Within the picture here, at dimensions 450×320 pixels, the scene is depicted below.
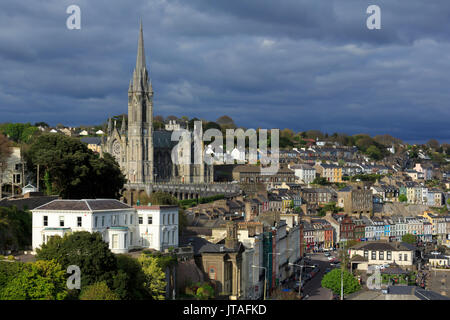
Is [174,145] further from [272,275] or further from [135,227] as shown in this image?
[135,227]

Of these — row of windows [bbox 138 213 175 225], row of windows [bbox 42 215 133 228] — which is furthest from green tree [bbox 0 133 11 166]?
row of windows [bbox 138 213 175 225]

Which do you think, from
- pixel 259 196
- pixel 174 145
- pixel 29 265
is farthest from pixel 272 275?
pixel 174 145

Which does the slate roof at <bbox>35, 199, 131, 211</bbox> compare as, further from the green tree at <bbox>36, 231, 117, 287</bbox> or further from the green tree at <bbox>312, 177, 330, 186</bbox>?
the green tree at <bbox>312, 177, 330, 186</bbox>

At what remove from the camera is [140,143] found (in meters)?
147

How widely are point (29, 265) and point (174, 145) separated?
4615 inches

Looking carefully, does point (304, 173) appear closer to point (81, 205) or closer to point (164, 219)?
point (164, 219)

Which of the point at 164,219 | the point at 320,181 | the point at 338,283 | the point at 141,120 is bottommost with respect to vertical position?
the point at 338,283

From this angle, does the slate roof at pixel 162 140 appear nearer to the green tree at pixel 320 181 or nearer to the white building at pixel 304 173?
the white building at pixel 304 173

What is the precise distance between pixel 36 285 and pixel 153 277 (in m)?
8.60

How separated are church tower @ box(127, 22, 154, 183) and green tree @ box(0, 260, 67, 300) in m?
105

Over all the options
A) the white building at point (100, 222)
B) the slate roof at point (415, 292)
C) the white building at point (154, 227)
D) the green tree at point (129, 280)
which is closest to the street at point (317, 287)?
the slate roof at point (415, 292)

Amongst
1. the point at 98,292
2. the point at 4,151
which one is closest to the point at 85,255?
the point at 98,292

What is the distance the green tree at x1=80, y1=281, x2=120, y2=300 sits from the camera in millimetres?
39531

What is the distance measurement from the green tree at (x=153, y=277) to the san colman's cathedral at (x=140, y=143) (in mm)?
96254
